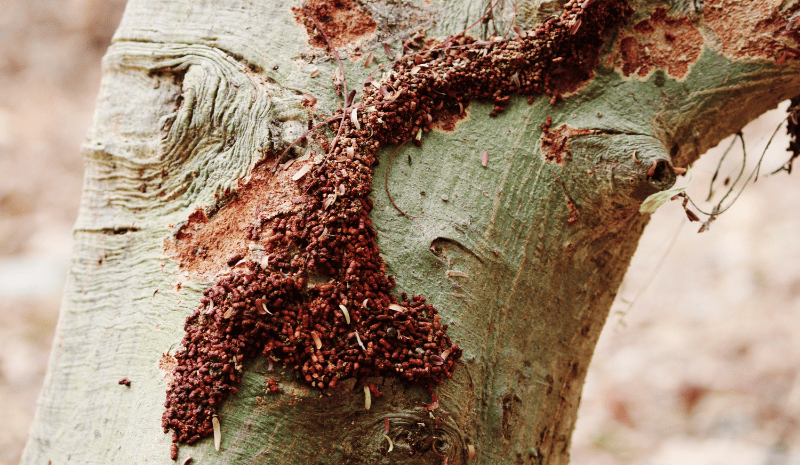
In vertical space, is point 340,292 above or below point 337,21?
below

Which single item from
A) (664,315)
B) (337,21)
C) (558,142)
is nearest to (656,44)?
(558,142)

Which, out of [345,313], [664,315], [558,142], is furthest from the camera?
[664,315]

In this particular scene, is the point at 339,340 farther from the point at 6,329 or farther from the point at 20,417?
the point at 6,329

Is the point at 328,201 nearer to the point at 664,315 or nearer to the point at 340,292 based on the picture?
the point at 340,292

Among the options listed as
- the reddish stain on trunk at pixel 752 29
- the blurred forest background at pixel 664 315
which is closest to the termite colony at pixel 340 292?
the reddish stain on trunk at pixel 752 29

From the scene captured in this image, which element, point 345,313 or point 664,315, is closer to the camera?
point 345,313

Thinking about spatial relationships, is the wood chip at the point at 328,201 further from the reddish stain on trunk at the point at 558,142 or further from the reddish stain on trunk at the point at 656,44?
the reddish stain on trunk at the point at 656,44

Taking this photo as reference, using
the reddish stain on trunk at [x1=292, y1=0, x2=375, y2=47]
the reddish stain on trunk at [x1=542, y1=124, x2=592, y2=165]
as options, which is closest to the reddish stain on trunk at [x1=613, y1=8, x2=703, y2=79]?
the reddish stain on trunk at [x1=542, y1=124, x2=592, y2=165]
